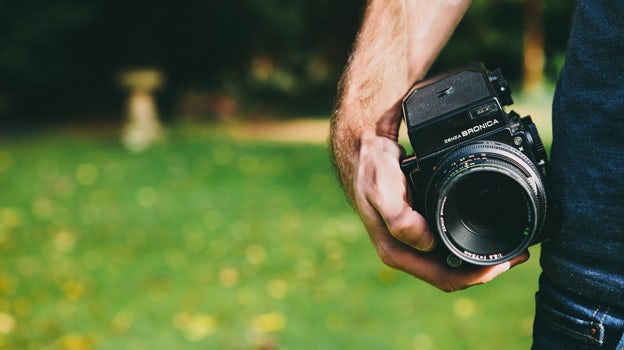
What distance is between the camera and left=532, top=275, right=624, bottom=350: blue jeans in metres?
1.08

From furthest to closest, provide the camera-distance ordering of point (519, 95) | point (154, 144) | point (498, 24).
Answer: point (498, 24)
point (519, 95)
point (154, 144)

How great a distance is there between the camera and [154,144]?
11.0 metres

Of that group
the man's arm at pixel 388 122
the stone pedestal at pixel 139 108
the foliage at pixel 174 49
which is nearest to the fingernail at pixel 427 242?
the man's arm at pixel 388 122

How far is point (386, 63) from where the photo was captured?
137cm

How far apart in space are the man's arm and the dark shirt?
14 centimetres

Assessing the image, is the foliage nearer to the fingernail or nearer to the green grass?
the green grass

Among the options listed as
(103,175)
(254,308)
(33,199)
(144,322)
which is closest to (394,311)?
(254,308)

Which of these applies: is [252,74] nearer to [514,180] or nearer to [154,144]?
[154,144]

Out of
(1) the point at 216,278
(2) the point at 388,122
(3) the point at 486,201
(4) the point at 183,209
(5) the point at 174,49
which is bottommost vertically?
(1) the point at 216,278

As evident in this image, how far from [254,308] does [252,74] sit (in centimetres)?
1625

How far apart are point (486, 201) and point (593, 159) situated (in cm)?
22

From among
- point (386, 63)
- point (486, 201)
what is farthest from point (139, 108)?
point (486, 201)

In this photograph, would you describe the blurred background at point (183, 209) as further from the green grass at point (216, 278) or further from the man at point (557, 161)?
the man at point (557, 161)

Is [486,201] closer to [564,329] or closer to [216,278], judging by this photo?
[564,329]
